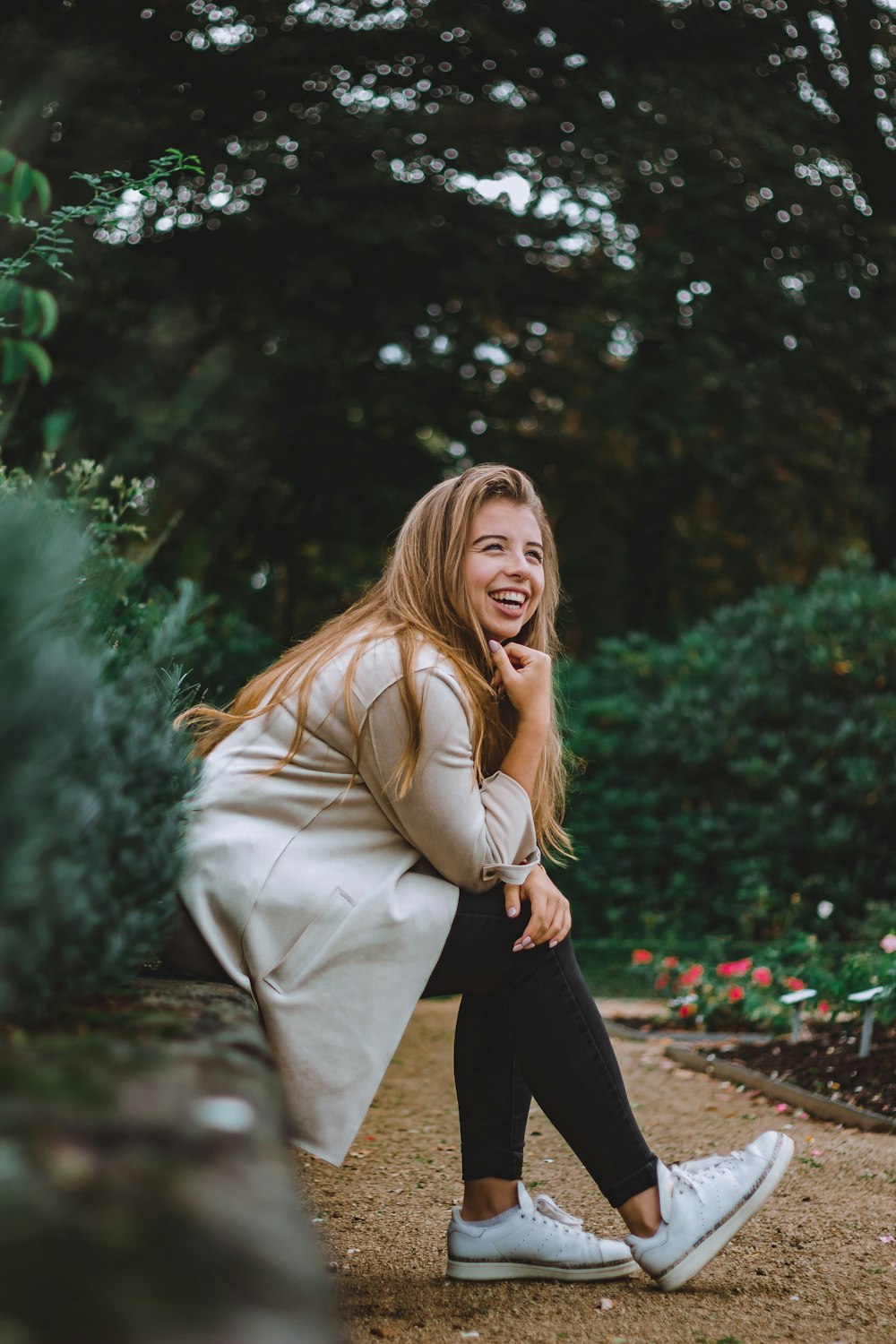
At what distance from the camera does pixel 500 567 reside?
276 centimetres

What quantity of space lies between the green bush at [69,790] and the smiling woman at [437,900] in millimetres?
332

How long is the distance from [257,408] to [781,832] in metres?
4.70

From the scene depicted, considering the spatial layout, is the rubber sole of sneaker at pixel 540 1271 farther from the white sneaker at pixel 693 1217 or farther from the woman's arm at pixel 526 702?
the woman's arm at pixel 526 702

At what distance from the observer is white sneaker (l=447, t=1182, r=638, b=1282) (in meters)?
2.53

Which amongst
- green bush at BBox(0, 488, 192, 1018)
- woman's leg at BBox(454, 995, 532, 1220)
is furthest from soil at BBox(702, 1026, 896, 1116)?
green bush at BBox(0, 488, 192, 1018)

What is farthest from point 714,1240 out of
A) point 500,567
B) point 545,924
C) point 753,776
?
point 753,776

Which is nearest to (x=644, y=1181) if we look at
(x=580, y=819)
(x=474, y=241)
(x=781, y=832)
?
(x=781, y=832)

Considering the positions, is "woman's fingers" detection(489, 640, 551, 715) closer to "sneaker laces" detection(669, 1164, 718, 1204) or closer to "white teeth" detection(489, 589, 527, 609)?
"white teeth" detection(489, 589, 527, 609)

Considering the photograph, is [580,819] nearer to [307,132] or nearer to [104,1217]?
[307,132]

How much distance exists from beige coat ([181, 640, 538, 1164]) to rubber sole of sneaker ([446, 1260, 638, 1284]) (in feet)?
1.87

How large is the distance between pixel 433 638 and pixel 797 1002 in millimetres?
2622

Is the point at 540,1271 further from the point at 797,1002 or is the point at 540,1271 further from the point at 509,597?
the point at 797,1002

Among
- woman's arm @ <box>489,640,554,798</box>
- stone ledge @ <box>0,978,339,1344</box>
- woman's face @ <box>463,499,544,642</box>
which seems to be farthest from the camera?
woman's face @ <box>463,499,544,642</box>

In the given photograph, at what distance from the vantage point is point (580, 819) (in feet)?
29.0
